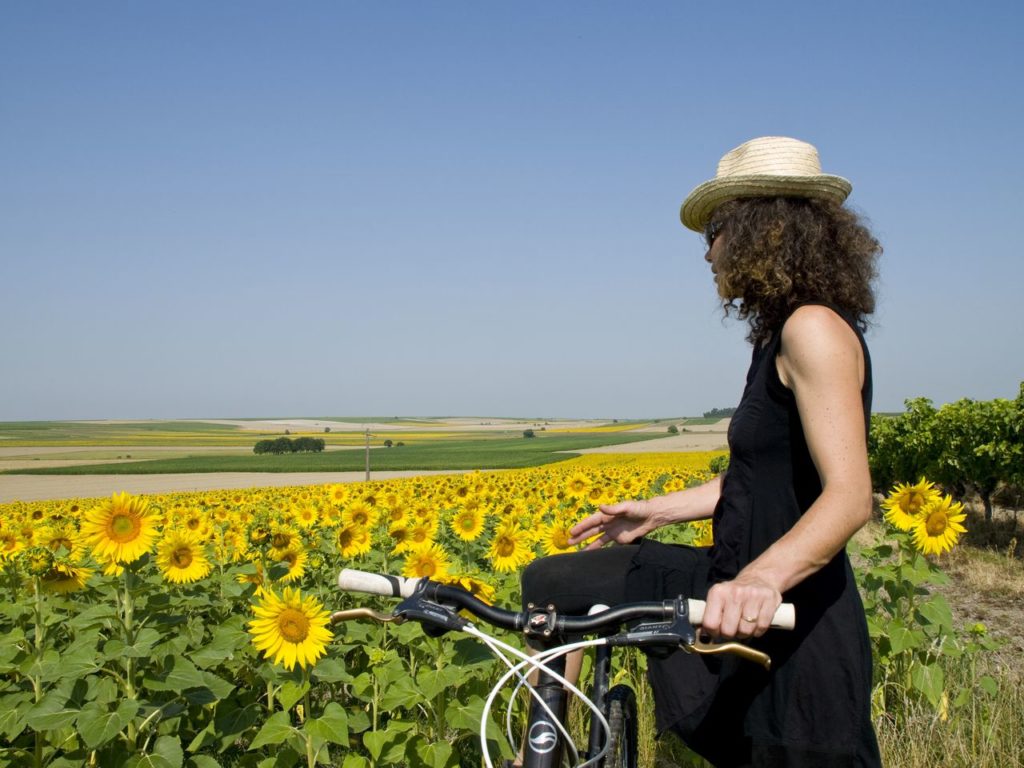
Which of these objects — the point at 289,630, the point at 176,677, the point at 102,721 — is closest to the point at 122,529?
the point at 176,677

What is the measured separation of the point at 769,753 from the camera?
218 cm

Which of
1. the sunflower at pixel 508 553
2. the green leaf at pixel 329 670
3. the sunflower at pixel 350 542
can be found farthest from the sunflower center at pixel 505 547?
the green leaf at pixel 329 670

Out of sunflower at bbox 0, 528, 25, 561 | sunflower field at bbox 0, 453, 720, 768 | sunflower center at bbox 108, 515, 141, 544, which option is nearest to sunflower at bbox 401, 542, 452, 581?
sunflower field at bbox 0, 453, 720, 768

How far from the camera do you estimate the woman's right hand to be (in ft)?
9.37

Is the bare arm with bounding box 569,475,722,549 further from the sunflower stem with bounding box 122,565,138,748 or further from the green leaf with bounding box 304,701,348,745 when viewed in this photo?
the sunflower stem with bounding box 122,565,138,748

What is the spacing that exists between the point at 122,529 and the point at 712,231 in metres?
2.73

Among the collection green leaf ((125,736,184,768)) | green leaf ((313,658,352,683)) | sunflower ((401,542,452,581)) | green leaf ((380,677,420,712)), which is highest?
sunflower ((401,542,452,581))

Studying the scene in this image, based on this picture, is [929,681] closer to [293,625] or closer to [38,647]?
[293,625]

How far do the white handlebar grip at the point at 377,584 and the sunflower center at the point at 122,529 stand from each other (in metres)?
2.11

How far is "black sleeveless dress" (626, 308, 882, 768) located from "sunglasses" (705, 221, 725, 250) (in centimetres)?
46

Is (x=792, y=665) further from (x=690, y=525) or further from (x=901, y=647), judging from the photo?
(x=690, y=525)

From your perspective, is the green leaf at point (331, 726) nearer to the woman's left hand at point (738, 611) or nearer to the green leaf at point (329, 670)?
the green leaf at point (329, 670)

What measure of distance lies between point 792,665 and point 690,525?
6261mm

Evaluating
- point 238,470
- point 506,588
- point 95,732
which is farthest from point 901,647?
point 238,470
